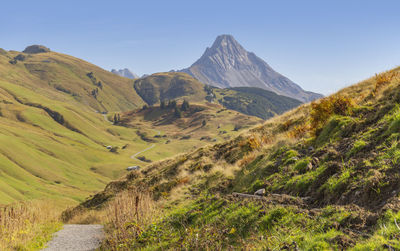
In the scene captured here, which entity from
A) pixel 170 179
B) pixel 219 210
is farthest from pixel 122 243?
pixel 170 179

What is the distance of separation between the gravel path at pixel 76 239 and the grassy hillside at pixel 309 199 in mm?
1028

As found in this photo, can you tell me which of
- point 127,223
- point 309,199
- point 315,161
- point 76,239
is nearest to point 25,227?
point 76,239

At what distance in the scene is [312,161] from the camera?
438 inches

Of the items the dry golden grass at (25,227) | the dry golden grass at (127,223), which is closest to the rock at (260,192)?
the dry golden grass at (127,223)

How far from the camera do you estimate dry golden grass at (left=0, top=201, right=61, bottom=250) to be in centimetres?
1204

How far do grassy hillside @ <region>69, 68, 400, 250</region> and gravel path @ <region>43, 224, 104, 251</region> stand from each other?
1028mm

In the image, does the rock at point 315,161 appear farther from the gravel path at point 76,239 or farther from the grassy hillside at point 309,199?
the gravel path at point 76,239

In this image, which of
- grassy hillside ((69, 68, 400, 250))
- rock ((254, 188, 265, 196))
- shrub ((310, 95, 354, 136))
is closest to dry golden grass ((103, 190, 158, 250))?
grassy hillside ((69, 68, 400, 250))

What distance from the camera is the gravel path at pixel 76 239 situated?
1265 cm

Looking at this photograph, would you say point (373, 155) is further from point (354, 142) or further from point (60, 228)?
point (60, 228)

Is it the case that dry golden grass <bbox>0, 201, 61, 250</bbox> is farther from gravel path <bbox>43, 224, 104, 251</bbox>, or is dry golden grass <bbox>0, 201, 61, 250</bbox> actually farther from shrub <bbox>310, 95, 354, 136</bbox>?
shrub <bbox>310, 95, 354, 136</bbox>

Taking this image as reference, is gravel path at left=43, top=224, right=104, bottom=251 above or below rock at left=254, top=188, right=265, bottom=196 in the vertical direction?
below

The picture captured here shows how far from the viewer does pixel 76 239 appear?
14.0m

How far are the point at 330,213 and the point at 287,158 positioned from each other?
5676 mm
